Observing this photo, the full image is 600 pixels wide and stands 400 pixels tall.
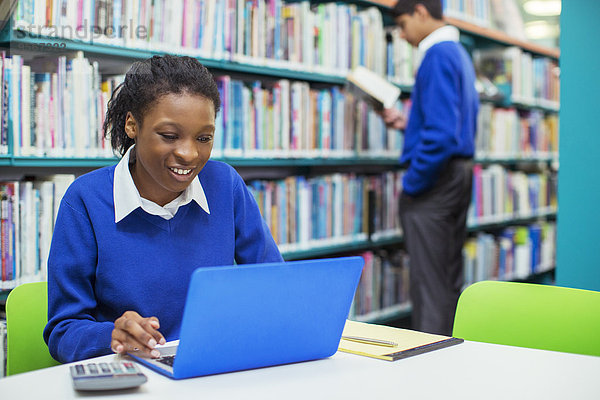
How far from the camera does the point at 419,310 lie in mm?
2996

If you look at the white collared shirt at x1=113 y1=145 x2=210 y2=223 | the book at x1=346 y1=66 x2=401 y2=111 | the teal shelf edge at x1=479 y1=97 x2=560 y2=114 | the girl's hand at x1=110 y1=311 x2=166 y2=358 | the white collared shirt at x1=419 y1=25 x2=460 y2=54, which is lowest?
the girl's hand at x1=110 y1=311 x2=166 y2=358

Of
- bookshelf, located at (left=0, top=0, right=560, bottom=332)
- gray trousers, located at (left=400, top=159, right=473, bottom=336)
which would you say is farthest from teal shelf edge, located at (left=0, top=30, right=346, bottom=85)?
gray trousers, located at (left=400, top=159, right=473, bottom=336)

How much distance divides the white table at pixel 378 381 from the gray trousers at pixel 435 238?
1840 mm

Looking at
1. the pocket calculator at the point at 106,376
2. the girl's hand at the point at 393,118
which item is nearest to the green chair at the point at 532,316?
the pocket calculator at the point at 106,376

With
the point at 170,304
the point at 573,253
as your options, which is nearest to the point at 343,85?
the point at 573,253

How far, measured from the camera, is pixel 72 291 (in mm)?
1271

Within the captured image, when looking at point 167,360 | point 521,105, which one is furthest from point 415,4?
point 167,360

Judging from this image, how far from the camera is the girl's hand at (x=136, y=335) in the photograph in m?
1.04

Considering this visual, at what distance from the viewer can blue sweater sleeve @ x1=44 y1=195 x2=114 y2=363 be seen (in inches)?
47.1

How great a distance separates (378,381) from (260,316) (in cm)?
21

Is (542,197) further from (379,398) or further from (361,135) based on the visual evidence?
(379,398)

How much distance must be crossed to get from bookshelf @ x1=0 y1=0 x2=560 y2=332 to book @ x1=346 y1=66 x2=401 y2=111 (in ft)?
0.36

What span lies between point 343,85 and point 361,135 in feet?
0.85

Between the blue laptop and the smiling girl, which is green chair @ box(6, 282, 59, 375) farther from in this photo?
the blue laptop
